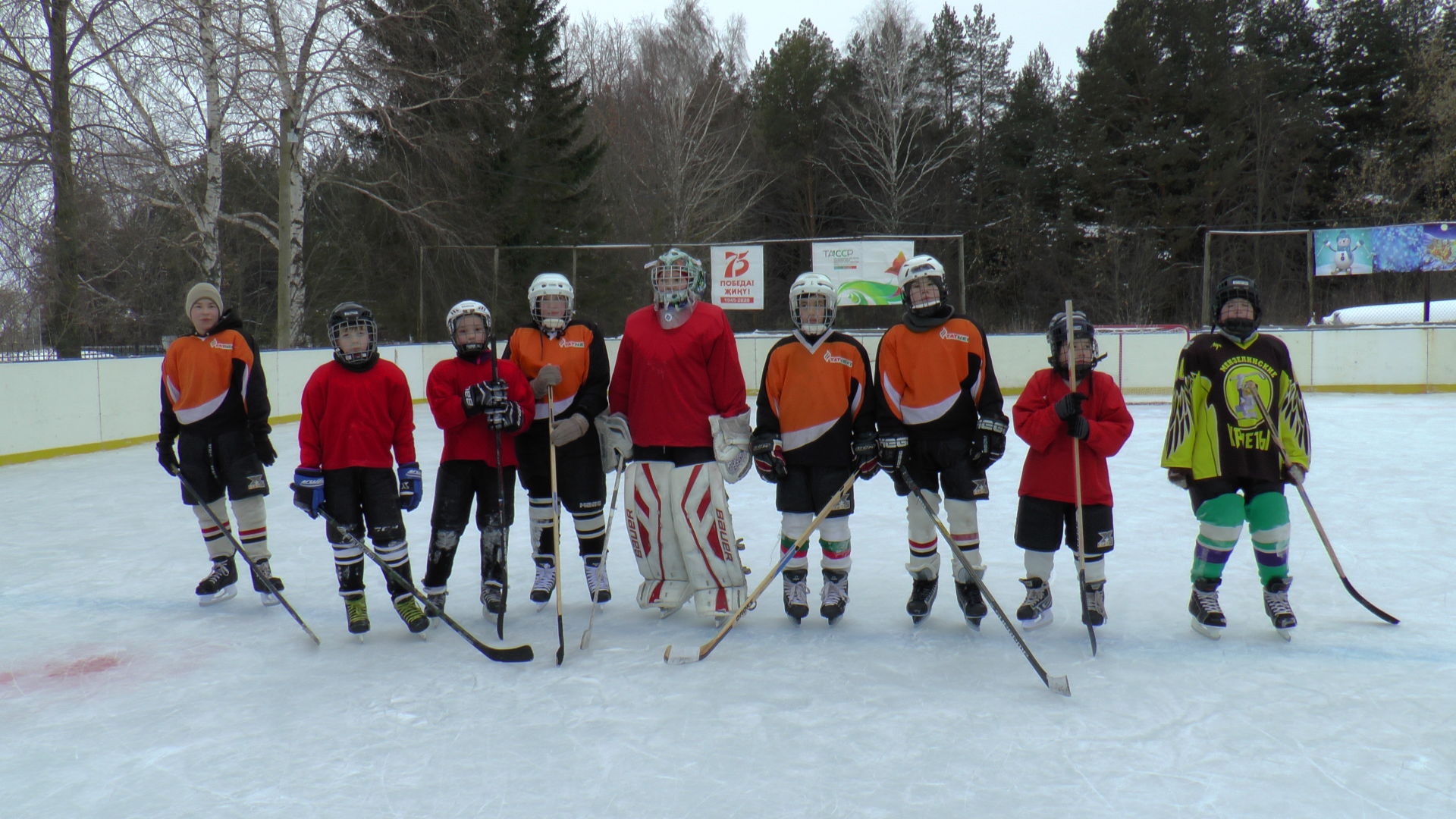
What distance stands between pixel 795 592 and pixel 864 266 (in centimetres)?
1026

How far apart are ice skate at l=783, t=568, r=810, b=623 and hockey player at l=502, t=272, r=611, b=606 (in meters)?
0.74

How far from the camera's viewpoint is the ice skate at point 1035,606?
3670 millimetres

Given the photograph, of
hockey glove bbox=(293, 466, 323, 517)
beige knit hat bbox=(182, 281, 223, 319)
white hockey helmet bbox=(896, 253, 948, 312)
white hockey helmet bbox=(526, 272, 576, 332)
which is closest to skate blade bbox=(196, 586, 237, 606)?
hockey glove bbox=(293, 466, 323, 517)

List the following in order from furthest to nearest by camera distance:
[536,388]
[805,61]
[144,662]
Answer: [805,61] < [536,388] < [144,662]

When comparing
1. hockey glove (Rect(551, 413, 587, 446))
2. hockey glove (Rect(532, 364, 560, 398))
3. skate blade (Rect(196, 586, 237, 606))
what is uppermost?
hockey glove (Rect(532, 364, 560, 398))

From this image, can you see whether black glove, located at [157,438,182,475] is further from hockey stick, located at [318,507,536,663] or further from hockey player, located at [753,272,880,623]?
hockey player, located at [753,272,880,623]

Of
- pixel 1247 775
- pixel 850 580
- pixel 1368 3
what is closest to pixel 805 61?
pixel 1368 3

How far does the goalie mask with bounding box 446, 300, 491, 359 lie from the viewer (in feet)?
12.1

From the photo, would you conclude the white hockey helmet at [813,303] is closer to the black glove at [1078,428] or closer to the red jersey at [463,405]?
the black glove at [1078,428]

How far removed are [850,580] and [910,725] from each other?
1.62m

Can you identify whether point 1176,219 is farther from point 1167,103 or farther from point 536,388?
point 536,388

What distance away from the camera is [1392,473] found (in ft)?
22.4

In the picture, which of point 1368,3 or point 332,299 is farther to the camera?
point 1368,3

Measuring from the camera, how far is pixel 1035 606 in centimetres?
368
